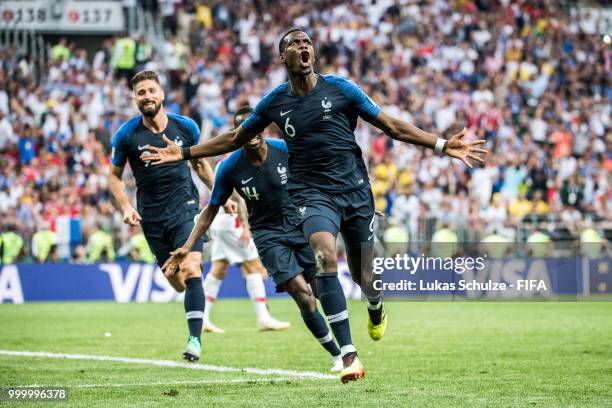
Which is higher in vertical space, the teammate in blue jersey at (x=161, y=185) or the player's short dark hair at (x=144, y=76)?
the player's short dark hair at (x=144, y=76)

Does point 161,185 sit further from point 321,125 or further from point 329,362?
point 321,125

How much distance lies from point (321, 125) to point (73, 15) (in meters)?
25.9

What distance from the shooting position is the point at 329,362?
444 inches

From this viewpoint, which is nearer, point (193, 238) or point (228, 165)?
point (193, 238)

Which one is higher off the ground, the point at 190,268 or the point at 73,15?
the point at 73,15

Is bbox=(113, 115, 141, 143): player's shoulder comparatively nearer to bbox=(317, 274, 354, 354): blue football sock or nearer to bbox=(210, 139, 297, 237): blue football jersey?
bbox=(210, 139, 297, 237): blue football jersey

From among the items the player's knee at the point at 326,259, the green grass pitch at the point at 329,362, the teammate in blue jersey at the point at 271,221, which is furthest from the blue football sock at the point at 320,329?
the player's knee at the point at 326,259

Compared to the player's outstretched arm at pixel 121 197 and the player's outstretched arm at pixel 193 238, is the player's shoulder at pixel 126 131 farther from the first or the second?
the player's outstretched arm at pixel 193 238

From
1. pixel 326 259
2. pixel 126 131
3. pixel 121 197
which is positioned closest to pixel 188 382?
pixel 326 259

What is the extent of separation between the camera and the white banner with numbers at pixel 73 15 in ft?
109

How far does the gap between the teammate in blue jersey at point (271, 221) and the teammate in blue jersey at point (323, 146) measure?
1.09 m

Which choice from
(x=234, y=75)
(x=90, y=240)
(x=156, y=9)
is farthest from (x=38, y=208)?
(x=156, y=9)

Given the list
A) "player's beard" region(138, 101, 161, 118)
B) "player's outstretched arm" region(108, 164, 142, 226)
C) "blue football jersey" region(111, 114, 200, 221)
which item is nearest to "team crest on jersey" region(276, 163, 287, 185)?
"blue football jersey" region(111, 114, 200, 221)

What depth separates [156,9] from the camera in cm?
3403
